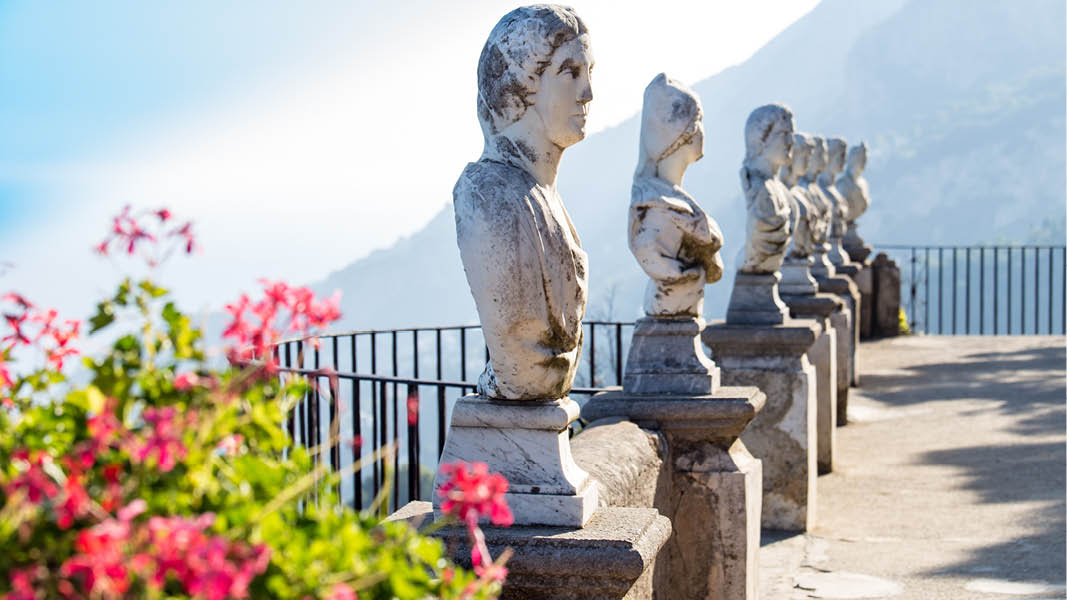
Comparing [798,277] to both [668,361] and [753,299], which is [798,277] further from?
[668,361]

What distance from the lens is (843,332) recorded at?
10.8m

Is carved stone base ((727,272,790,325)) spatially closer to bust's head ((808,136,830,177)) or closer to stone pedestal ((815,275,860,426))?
stone pedestal ((815,275,860,426))

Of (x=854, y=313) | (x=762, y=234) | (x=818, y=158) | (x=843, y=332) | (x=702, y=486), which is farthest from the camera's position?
(x=854, y=313)

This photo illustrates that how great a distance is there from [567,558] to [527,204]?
0.84 m

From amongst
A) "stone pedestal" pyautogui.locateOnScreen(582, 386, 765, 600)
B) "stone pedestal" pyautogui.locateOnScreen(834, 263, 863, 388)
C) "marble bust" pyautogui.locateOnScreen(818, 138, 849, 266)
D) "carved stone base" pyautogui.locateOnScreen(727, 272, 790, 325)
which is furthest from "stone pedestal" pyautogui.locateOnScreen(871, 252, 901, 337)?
"stone pedestal" pyautogui.locateOnScreen(582, 386, 765, 600)

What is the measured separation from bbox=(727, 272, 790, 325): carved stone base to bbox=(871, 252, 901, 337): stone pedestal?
359 inches

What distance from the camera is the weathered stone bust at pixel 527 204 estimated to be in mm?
2730

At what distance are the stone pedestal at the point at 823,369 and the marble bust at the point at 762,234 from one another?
3.77ft

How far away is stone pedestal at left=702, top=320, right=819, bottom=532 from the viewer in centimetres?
655

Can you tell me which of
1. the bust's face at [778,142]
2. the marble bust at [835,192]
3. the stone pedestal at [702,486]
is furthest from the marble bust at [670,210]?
the marble bust at [835,192]

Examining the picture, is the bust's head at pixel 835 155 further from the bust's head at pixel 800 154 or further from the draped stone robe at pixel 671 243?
the draped stone robe at pixel 671 243

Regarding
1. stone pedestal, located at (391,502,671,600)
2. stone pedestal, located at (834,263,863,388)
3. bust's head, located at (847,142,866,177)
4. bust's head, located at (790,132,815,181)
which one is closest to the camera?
stone pedestal, located at (391,502,671,600)

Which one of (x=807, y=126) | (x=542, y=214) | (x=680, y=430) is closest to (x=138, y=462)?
(x=542, y=214)

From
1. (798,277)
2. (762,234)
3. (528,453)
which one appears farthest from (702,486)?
(798,277)
